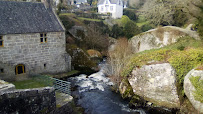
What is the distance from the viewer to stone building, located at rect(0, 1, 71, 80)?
17938 millimetres

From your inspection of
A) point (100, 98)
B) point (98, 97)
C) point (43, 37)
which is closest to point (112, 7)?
point (43, 37)

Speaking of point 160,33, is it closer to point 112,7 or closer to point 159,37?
point 159,37

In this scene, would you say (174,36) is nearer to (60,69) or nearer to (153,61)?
(153,61)

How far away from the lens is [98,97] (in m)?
17.3

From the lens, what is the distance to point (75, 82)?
20688 millimetres

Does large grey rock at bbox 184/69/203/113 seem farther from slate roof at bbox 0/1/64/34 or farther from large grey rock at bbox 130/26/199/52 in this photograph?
slate roof at bbox 0/1/64/34

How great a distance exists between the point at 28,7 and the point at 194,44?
67.0ft

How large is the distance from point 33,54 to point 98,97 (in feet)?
30.3

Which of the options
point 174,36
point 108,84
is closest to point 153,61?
point 108,84

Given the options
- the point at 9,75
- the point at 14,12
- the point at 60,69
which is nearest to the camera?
the point at 9,75

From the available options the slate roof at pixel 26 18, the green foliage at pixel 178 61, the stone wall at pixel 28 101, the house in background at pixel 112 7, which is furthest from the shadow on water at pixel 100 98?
the house in background at pixel 112 7

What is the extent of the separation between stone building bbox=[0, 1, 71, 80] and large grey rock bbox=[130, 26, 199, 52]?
11.5 meters

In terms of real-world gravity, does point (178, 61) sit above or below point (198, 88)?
above

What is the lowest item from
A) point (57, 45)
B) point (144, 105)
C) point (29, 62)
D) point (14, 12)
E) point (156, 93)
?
point (144, 105)
